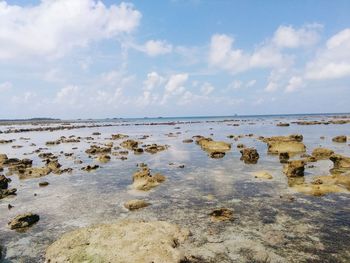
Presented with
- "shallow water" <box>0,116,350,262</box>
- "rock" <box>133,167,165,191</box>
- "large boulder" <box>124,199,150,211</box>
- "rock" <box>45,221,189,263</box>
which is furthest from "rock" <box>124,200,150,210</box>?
"rock" <box>133,167,165,191</box>

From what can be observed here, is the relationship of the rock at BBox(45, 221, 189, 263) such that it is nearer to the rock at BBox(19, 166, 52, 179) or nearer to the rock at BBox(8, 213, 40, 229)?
the rock at BBox(8, 213, 40, 229)

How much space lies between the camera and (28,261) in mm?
13039

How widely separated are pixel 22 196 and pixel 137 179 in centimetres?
810

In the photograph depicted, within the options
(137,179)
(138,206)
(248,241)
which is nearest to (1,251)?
(138,206)

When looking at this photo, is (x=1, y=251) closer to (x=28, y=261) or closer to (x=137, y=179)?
(x=28, y=261)

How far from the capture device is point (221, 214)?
17391mm

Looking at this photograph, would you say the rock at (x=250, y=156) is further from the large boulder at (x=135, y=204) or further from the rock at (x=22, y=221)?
the rock at (x=22, y=221)

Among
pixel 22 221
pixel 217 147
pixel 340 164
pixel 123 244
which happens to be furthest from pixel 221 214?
pixel 217 147

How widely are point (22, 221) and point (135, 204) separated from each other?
235 inches

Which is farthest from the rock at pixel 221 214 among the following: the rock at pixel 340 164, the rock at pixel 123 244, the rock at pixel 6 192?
the rock at pixel 6 192

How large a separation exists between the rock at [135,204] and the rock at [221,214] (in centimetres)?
419

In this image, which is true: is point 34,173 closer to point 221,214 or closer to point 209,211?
point 209,211

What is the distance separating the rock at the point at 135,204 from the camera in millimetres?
19312

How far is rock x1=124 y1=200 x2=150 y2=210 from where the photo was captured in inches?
760
